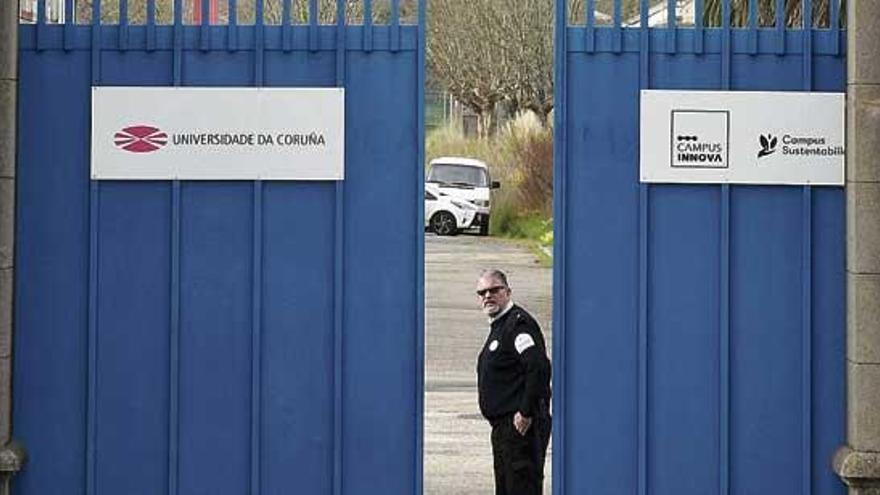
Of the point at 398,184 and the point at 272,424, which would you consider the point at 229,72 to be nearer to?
the point at 398,184

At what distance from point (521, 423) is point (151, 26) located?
133 inches

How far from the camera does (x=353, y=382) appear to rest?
7.84 meters

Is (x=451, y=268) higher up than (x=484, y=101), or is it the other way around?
(x=484, y=101)

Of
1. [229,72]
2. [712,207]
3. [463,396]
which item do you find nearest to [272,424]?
[229,72]

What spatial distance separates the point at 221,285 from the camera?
7.85 meters

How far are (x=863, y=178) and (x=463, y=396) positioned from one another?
37.5 feet

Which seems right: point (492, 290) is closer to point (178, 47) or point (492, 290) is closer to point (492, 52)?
point (178, 47)

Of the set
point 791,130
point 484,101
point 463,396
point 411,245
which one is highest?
point 484,101

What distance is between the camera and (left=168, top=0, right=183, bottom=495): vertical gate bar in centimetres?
780

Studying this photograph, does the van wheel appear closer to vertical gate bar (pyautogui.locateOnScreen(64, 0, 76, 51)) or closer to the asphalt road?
the asphalt road

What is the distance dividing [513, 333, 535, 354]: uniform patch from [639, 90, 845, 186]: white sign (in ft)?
7.92

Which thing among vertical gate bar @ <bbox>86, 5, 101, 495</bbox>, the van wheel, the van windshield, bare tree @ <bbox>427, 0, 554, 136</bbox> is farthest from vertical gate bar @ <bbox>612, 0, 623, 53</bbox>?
bare tree @ <bbox>427, 0, 554, 136</bbox>

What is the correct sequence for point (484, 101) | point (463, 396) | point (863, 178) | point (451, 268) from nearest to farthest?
point (863, 178) < point (463, 396) < point (451, 268) < point (484, 101)

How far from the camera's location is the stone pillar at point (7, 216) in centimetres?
758
